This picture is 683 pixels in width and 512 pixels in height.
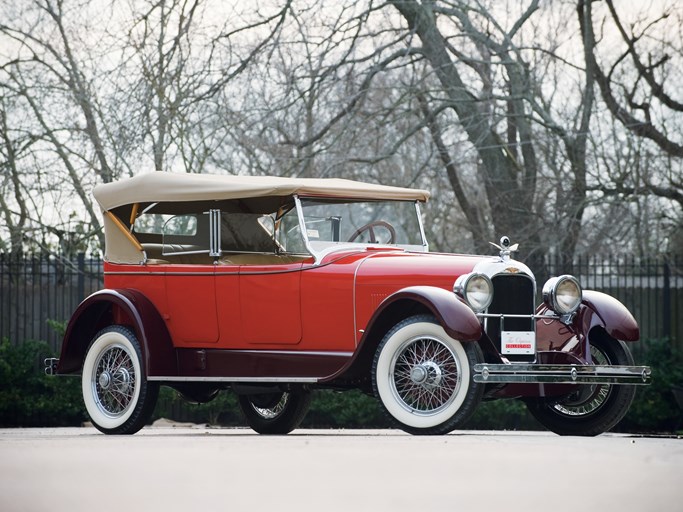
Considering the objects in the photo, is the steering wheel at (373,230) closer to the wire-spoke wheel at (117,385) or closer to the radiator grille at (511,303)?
the radiator grille at (511,303)

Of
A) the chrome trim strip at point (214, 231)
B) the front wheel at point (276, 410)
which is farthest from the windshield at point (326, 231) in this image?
the front wheel at point (276, 410)

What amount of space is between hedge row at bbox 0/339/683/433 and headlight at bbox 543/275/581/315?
6089mm

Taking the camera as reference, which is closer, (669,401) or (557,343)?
(557,343)

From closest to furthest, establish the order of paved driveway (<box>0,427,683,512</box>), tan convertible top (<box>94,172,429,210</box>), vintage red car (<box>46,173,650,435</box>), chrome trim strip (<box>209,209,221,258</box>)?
paved driveway (<box>0,427,683,512</box>) → vintage red car (<box>46,173,650,435</box>) → tan convertible top (<box>94,172,429,210</box>) → chrome trim strip (<box>209,209,221,258</box>)

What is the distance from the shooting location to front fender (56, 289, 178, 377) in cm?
913

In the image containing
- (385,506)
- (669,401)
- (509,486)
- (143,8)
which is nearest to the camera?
(385,506)

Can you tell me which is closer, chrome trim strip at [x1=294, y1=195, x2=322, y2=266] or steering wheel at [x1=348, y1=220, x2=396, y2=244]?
chrome trim strip at [x1=294, y1=195, x2=322, y2=266]

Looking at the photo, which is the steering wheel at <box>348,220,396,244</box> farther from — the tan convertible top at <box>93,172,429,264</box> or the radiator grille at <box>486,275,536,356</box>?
the radiator grille at <box>486,275,536,356</box>

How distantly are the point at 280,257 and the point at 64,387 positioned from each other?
Answer: 22.8 ft

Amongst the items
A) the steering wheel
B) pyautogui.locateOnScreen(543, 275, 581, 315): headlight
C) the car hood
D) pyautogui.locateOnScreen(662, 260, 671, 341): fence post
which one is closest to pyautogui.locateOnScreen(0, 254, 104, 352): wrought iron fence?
the steering wheel

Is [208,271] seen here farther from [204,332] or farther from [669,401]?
[669,401]

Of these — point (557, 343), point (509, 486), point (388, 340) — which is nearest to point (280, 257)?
point (388, 340)

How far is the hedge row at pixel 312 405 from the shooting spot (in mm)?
14477

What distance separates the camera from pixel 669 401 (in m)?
14.6
